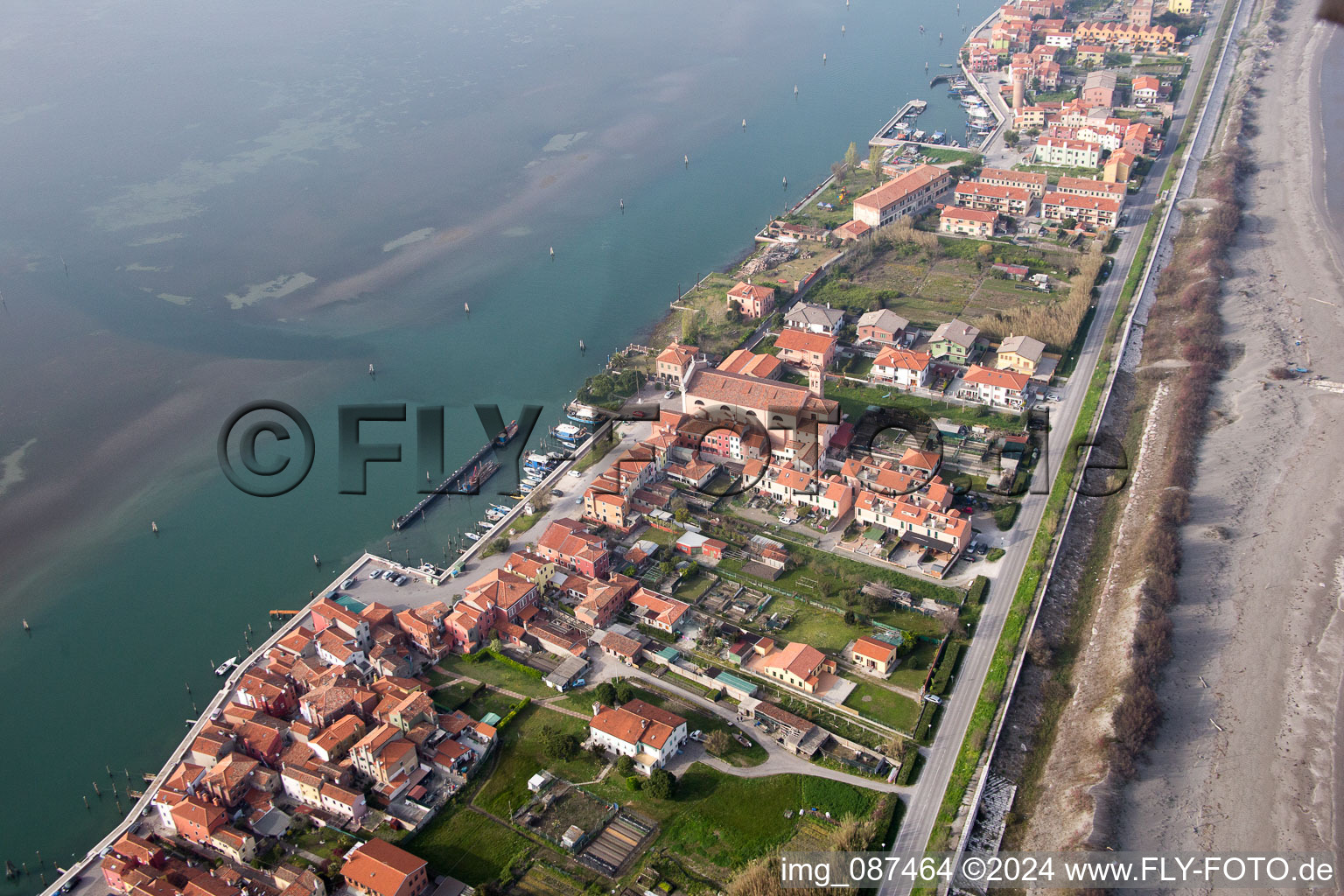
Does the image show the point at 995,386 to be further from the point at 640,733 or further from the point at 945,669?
the point at 640,733

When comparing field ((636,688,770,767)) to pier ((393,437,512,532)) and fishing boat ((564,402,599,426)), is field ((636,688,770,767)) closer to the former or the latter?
pier ((393,437,512,532))

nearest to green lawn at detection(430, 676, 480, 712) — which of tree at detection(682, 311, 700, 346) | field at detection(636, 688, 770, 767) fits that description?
field at detection(636, 688, 770, 767)

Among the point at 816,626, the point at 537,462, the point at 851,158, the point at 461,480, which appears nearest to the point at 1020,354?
the point at 816,626

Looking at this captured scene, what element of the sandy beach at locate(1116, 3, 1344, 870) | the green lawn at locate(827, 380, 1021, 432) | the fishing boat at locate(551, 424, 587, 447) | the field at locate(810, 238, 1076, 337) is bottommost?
the sandy beach at locate(1116, 3, 1344, 870)

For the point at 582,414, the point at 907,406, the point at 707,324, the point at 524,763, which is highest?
the point at 707,324

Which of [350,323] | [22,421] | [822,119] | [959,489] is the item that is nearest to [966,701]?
[959,489]

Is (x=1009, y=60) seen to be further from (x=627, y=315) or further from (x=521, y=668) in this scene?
(x=521, y=668)

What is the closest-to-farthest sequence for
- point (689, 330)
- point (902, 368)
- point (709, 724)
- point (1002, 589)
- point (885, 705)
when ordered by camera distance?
point (709, 724)
point (885, 705)
point (1002, 589)
point (902, 368)
point (689, 330)
